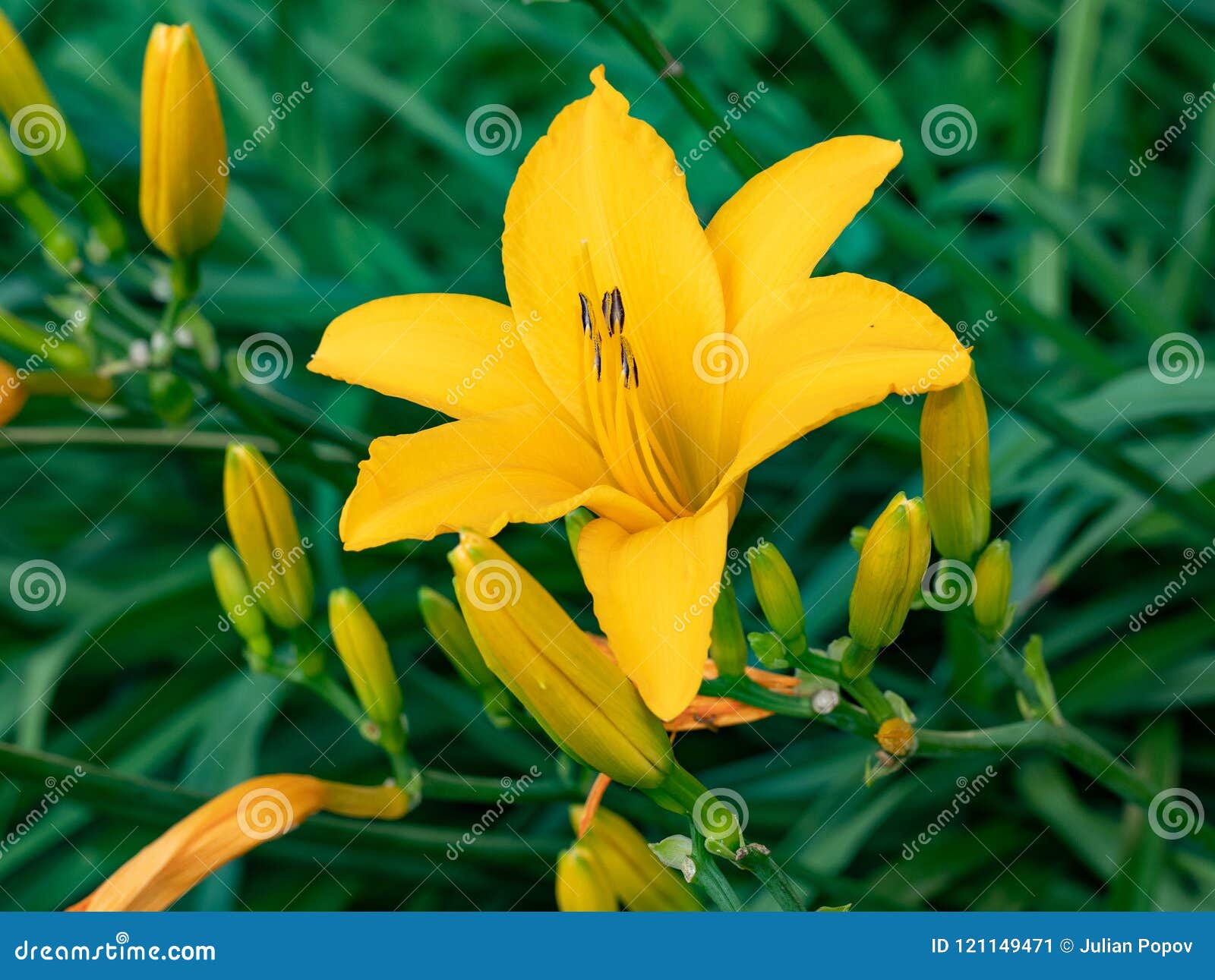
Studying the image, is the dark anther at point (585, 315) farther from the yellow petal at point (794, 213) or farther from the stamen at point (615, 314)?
the yellow petal at point (794, 213)

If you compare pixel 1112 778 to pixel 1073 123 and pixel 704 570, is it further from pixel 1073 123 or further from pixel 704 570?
pixel 1073 123

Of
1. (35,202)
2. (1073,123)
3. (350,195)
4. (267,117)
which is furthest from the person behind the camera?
(350,195)

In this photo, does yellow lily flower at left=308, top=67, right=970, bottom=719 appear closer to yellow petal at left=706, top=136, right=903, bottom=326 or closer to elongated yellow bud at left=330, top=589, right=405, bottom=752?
yellow petal at left=706, top=136, right=903, bottom=326

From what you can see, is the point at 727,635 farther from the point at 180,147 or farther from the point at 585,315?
the point at 180,147

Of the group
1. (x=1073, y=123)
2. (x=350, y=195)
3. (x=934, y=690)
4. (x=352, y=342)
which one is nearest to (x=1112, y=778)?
(x=934, y=690)

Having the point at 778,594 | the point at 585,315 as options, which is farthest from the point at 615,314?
the point at 778,594

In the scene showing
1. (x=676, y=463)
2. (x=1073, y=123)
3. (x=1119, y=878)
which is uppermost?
(x=1073, y=123)

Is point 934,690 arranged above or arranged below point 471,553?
below
